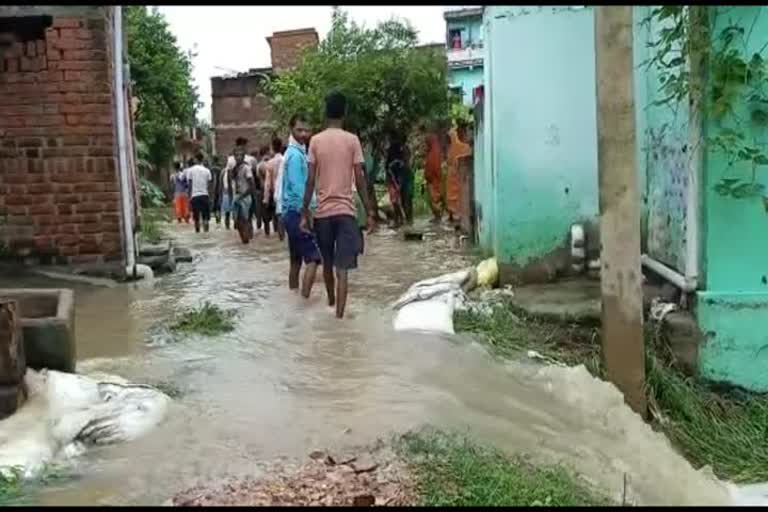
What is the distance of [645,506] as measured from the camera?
3941 mm

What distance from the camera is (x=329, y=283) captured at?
7.63 m

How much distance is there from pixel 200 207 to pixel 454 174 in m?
4.60

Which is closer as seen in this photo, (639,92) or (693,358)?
(693,358)

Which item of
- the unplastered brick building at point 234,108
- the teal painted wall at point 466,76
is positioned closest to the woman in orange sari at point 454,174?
the teal painted wall at point 466,76

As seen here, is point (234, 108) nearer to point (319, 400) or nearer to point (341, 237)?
point (341, 237)

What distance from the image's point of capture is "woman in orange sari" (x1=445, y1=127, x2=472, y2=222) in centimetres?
1458

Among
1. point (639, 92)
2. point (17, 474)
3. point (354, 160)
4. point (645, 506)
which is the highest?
point (639, 92)

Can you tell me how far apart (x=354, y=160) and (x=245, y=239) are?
7.32 metres

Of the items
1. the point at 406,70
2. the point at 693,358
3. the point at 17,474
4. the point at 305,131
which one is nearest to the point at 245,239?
the point at 406,70

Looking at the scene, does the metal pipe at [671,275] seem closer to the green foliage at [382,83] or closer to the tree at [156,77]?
the green foliage at [382,83]

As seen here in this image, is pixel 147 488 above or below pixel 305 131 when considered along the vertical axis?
below

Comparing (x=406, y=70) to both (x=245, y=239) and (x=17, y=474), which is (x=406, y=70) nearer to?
(x=245, y=239)

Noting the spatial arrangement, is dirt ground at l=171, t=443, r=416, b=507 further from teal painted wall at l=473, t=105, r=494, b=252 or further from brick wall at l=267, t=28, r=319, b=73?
brick wall at l=267, t=28, r=319, b=73

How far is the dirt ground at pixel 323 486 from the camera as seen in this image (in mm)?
3557
